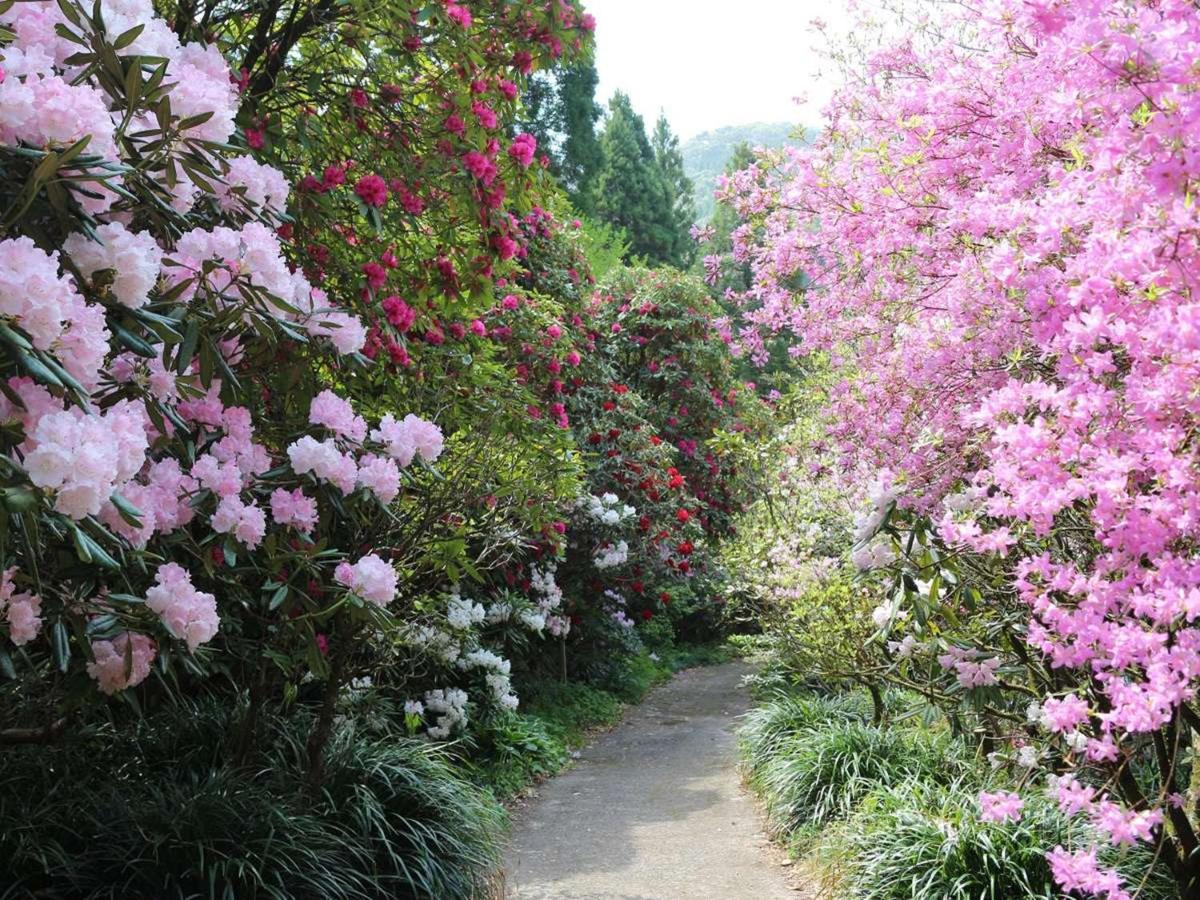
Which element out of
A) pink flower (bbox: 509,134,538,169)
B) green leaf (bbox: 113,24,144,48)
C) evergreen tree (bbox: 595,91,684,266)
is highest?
evergreen tree (bbox: 595,91,684,266)

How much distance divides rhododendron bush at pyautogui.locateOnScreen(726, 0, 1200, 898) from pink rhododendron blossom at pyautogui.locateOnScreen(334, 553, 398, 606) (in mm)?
1600

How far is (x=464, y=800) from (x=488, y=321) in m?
4.42

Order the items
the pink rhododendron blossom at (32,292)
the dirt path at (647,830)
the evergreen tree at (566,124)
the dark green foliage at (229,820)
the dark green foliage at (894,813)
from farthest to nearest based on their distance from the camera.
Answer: the evergreen tree at (566,124) → the dirt path at (647,830) → the dark green foliage at (894,813) → the dark green foliage at (229,820) → the pink rhododendron blossom at (32,292)

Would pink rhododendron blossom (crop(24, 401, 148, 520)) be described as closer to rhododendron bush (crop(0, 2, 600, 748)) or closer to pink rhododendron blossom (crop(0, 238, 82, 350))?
rhododendron bush (crop(0, 2, 600, 748))

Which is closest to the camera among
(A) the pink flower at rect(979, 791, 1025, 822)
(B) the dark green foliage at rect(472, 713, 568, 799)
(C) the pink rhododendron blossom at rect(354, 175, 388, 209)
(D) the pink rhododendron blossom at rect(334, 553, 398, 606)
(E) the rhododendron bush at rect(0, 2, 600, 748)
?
(E) the rhododendron bush at rect(0, 2, 600, 748)

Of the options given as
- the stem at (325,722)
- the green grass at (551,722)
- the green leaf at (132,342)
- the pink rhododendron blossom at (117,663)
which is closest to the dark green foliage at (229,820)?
the stem at (325,722)

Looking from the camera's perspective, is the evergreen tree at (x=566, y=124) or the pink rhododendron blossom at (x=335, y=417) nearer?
the pink rhododendron blossom at (x=335, y=417)

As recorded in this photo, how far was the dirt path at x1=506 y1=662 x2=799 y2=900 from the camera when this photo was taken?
16.8 feet

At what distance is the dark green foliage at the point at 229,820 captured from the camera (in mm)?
3553

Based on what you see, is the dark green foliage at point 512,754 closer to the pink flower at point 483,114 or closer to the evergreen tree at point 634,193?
the pink flower at point 483,114

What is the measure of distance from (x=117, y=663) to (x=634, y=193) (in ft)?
90.5

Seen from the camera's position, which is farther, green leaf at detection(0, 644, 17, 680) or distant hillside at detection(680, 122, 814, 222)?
distant hillside at detection(680, 122, 814, 222)

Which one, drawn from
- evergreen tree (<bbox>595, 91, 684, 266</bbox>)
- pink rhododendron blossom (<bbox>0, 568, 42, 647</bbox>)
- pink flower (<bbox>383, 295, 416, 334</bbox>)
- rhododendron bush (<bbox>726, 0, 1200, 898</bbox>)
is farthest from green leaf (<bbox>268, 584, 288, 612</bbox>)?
evergreen tree (<bbox>595, 91, 684, 266</bbox>)

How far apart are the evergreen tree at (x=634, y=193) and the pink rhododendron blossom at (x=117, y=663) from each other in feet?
86.5
